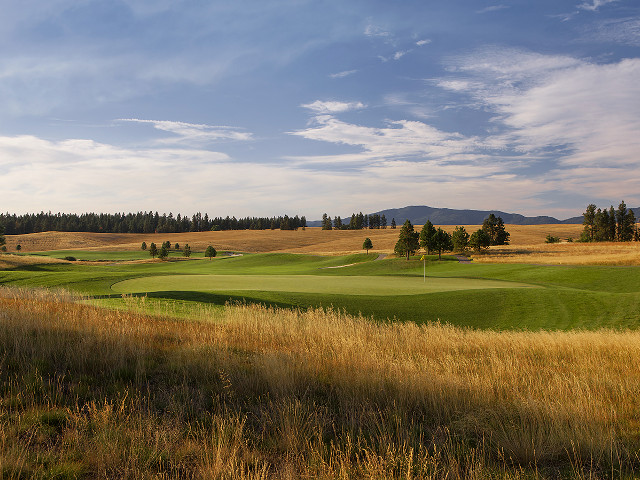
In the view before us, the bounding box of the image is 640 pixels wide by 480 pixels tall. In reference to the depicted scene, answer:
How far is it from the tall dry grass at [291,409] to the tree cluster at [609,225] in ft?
365

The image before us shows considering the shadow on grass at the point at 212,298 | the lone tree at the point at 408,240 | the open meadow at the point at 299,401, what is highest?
the lone tree at the point at 408,240

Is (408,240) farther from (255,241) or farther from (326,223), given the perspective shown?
(326,223)

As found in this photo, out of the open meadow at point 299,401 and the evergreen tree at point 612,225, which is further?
the evergreen tree at point 612,225

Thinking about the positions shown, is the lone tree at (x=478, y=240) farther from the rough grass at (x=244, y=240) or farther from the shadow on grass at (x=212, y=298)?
the shadow on grass at (x=212, y=298)

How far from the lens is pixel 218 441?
394 centimetres

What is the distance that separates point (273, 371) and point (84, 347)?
11.0 feet

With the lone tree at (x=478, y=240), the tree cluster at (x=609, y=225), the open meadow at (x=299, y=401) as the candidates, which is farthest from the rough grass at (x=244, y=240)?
the open meadow at (x=299, y=401)

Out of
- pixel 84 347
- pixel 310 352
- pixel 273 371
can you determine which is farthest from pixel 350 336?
pixel 84 347

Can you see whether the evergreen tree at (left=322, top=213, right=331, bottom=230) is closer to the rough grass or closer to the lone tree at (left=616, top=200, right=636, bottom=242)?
the rough grass

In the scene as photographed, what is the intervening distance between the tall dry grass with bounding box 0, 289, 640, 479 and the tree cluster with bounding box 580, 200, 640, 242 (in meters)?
111

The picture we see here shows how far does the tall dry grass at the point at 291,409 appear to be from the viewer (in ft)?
12.4

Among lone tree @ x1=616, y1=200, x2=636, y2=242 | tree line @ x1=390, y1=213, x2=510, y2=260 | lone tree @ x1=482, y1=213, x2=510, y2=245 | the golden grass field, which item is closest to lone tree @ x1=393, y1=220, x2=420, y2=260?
tree line @ x1=390, y1=213, x2=510, y2=260

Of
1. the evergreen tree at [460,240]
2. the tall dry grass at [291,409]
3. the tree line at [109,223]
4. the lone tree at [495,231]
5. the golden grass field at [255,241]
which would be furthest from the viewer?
the tree line at [109,223]

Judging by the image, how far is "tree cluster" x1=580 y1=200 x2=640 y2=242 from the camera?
102125 mm
